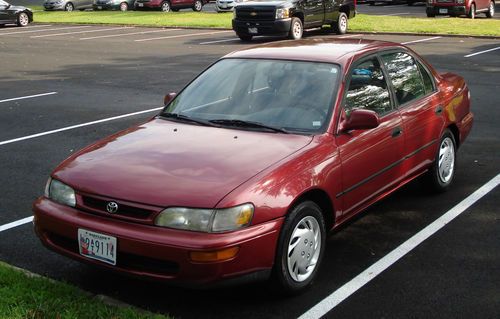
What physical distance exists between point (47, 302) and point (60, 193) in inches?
28.2

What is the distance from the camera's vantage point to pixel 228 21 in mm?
28938

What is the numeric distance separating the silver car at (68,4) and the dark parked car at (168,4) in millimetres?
5588

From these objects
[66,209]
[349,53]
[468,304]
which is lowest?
[468,304]

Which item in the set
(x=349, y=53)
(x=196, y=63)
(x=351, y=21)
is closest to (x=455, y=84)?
(x=349, y=53)

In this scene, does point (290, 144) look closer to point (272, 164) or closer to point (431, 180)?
point (272, 164)

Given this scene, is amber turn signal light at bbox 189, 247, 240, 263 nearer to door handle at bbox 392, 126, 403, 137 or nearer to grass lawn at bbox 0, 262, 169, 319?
grass lawn at bbox 0, 262, 169, 319

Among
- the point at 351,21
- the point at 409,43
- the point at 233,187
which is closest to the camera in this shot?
the point at 233,187

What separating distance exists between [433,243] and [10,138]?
6.07 m

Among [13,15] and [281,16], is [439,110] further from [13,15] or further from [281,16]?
[13,15]

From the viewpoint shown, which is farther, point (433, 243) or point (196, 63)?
point (196, 63)

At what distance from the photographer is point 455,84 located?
7199 millimetres

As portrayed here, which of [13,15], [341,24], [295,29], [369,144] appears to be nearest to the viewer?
[369,144]

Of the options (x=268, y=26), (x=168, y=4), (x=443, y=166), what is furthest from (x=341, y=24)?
(x=443, y=166)

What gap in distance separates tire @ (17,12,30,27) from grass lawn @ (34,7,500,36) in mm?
1285
